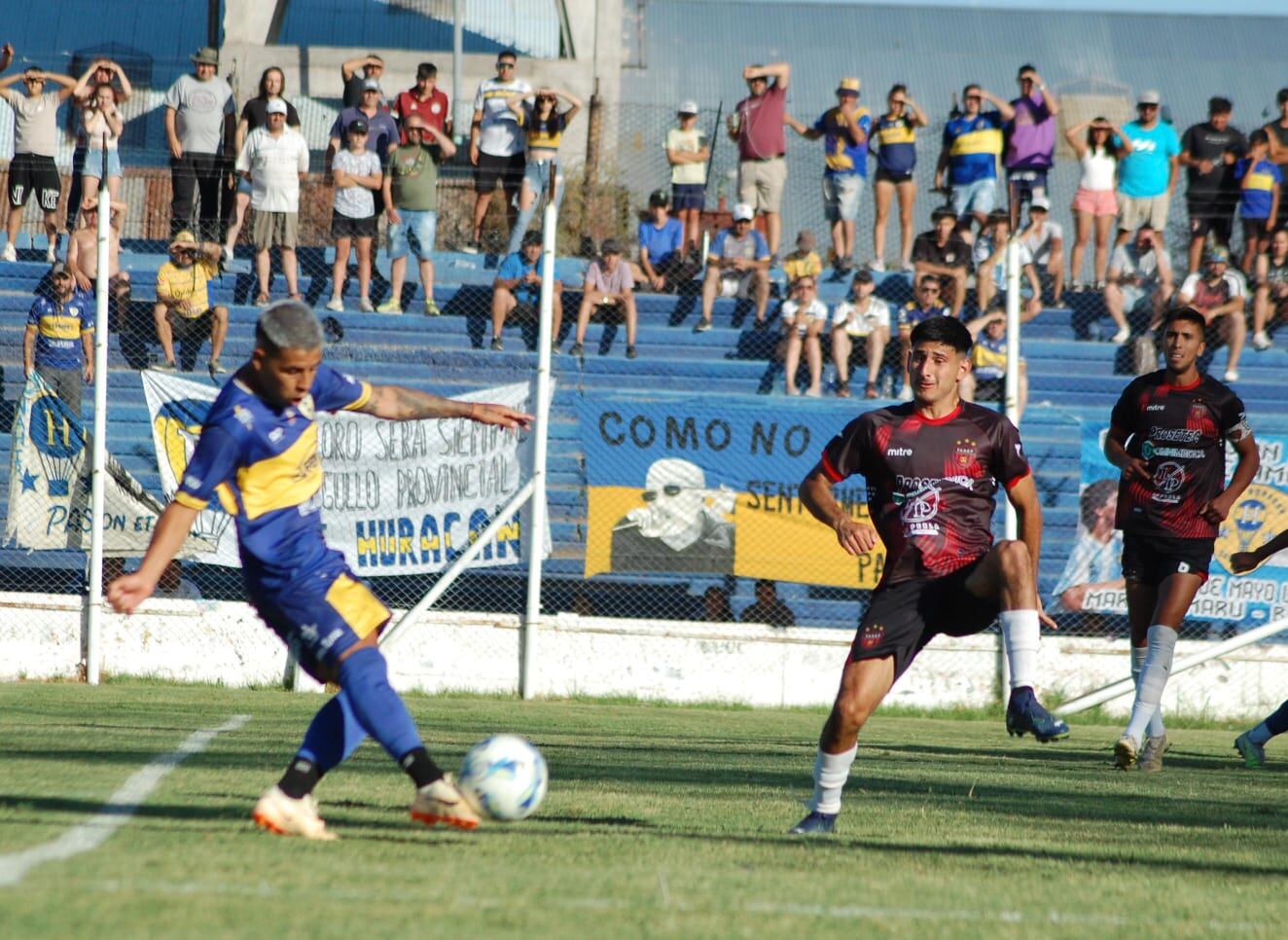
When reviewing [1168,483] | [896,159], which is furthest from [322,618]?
[896,159]

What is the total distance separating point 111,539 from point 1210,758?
8515 mm

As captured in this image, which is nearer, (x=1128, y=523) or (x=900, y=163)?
(x=1128, y=523)

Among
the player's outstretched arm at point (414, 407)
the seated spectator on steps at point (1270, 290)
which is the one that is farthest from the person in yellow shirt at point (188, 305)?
the seated spectator on steps at point (1270, 290)

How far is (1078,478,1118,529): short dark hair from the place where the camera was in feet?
44.5

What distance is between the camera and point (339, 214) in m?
16.3

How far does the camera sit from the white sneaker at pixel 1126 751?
8688 millimetres

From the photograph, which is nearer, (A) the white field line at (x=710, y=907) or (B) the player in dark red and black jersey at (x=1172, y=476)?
(A) the white field line at (x=710, y=907)

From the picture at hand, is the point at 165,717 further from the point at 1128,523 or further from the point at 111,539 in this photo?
the point at 1128,523

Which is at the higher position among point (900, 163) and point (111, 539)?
point (900, 163)

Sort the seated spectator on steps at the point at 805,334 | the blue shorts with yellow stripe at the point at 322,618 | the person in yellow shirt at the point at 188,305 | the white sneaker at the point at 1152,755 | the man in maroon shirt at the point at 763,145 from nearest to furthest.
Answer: the blue shorts with yellow stripe at the point at 322,618, the white sneaker at the point at 1152,755, the person in yellow shirt at the point at 188,305, the seated spectator on steps at the point at 805,334, the man in maroon shirt at the point at 763,145

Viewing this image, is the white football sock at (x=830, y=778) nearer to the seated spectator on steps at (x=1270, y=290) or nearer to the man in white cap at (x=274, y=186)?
the man in white cap at (x=274, y=186)

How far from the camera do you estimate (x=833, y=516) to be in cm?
643

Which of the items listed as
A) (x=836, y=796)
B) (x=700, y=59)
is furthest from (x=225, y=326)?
(x=700, y=59)

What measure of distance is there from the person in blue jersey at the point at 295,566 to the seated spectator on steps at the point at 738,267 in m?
11.4
